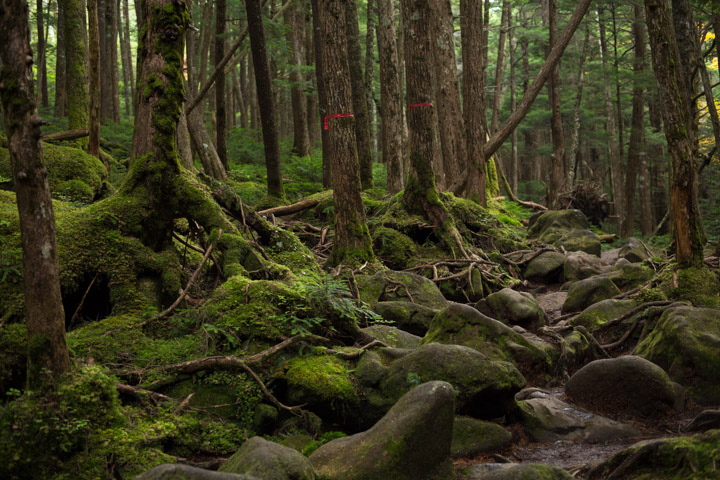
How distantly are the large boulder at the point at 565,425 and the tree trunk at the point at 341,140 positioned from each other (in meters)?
4.19

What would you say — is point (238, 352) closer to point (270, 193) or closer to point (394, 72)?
point (270, 193)

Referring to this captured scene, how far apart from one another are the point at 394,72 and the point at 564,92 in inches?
922

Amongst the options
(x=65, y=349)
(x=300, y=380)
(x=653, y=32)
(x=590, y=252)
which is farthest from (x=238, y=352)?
(x=590, y=252)

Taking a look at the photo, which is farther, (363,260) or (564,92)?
(564,92)

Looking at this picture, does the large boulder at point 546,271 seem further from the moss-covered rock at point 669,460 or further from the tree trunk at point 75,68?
the tree trunk at point 75,68

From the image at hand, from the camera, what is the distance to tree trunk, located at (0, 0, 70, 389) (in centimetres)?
351

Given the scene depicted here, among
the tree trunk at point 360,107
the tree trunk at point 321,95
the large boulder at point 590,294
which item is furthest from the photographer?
the tree trunk at point 360,107

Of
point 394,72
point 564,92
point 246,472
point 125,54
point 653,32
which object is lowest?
point 246,472

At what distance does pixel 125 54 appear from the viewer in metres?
33.5

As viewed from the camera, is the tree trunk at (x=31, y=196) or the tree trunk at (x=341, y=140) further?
the tree trunk at (x=341, y=140)

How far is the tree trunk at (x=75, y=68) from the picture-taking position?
479 inches

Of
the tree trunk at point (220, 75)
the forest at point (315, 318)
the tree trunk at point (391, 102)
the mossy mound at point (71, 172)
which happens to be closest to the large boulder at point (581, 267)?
the forest at point (315, 318)

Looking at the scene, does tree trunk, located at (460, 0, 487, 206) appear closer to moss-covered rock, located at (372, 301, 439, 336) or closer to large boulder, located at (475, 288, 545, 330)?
large boulder, located at (475, 288, 545, 330)

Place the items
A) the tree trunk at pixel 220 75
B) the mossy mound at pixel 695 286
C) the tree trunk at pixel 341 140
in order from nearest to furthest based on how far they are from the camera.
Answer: the mossy mound at pixel 695 286
the tree trunk at pixel 341 140
the tree trunk at pixel 220 75
